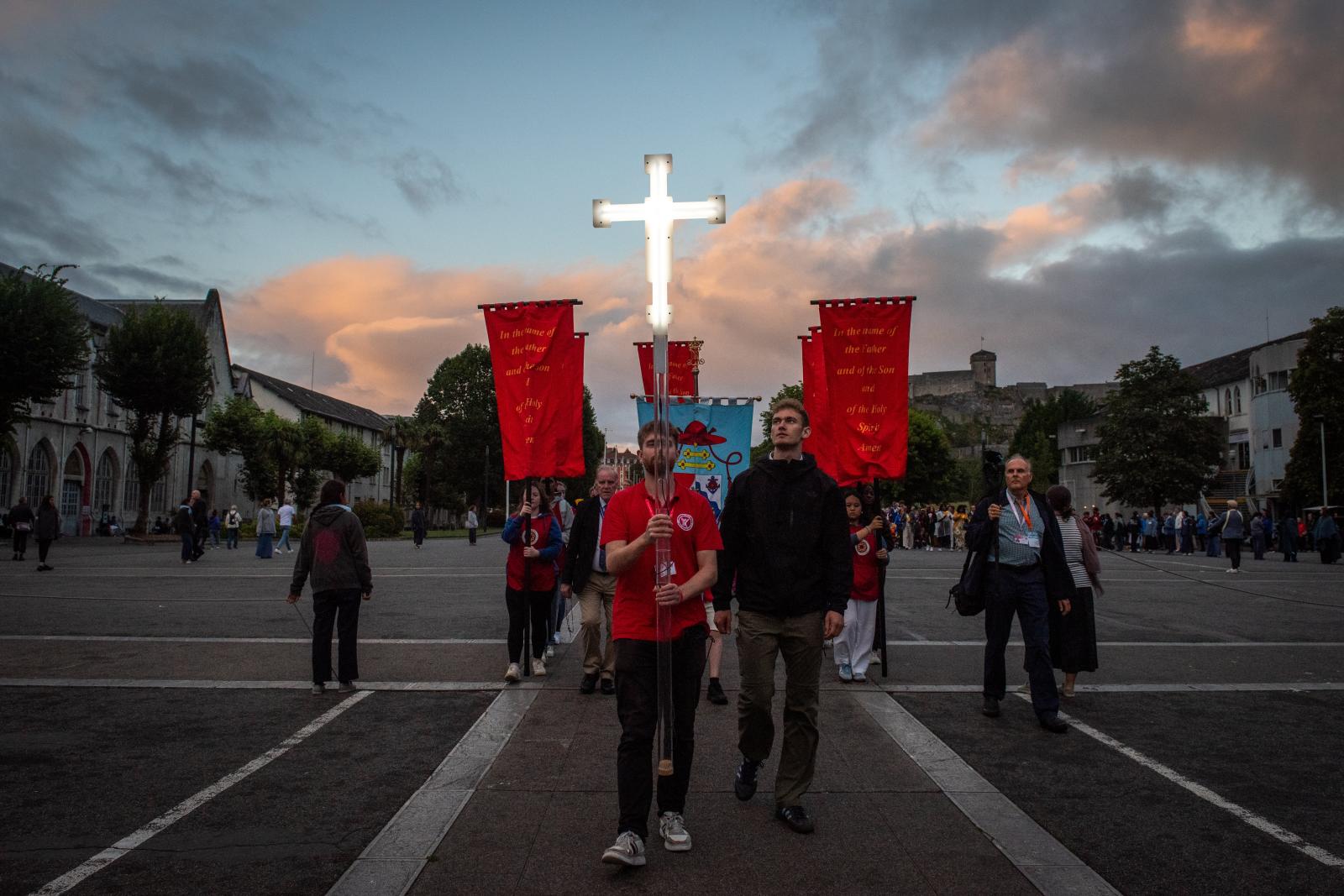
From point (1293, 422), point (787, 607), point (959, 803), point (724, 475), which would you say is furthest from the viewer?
point (1293, 422)

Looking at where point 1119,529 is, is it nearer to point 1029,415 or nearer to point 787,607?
point 787,607

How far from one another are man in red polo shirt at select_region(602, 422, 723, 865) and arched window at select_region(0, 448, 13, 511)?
1932 inches

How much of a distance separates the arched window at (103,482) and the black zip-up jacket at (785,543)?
5599cm

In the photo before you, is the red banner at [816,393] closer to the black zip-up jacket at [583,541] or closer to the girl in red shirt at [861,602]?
the girl in red shirt at [861,602]

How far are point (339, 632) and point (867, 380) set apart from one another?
17.5ft

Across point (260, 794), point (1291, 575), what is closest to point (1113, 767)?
point (260, 794)

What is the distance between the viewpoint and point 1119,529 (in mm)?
45312

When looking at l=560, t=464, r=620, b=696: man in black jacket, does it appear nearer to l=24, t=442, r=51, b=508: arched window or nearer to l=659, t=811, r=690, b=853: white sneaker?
l=659, t=811, r=690, b=853: white sneaker

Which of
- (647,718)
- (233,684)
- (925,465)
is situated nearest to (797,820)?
(647,718)

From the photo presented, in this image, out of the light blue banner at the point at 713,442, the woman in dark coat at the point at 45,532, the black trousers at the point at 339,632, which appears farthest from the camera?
the woman in dark coat at the point at 45,532

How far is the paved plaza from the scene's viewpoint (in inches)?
169

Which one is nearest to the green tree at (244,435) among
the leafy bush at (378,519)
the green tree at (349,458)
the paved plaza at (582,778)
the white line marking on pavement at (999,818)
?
the leafy bush at (378,519)

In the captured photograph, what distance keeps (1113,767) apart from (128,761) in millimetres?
6000

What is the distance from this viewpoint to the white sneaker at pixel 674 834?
445cm
